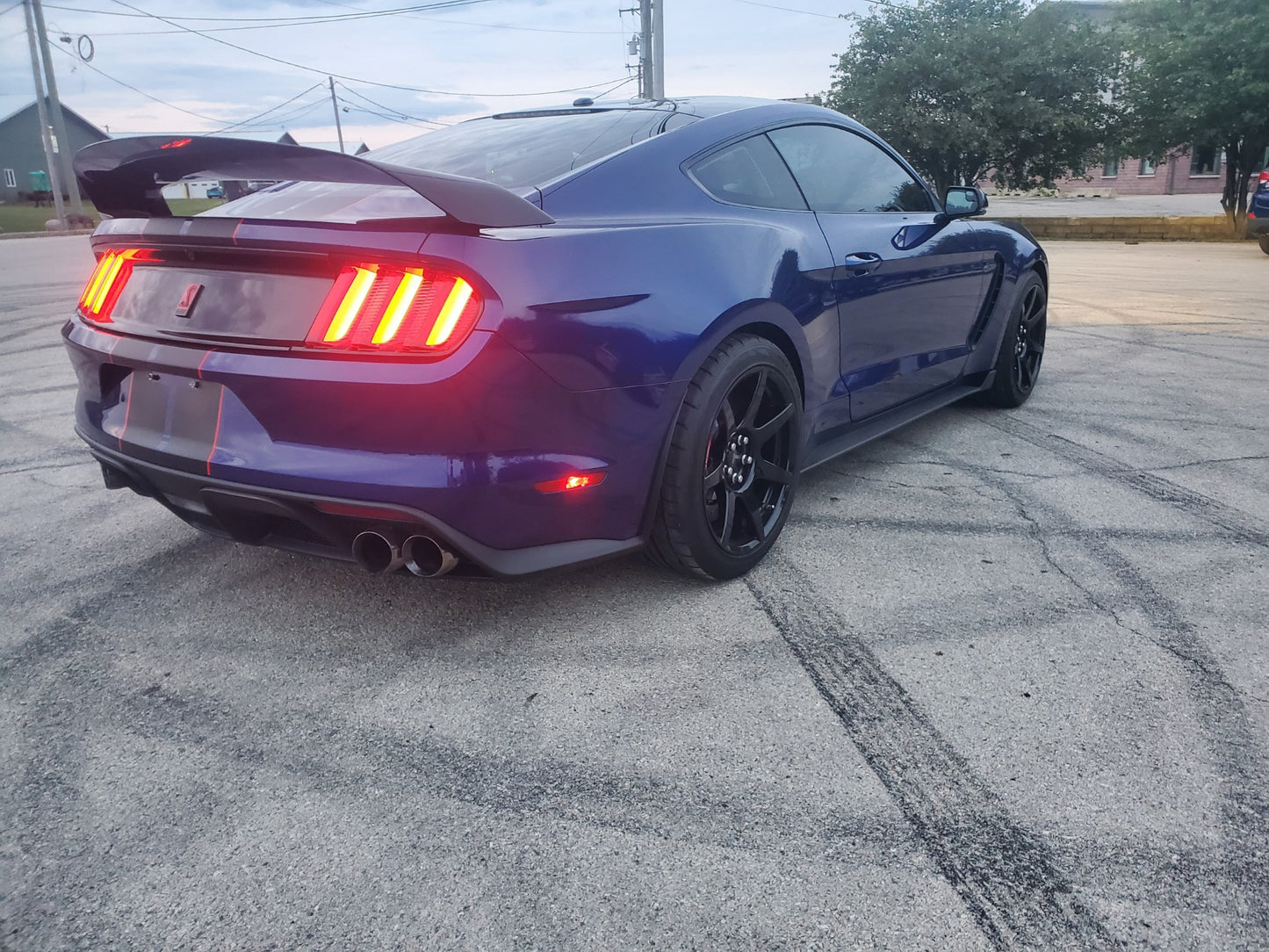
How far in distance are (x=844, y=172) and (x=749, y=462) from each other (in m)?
1.35

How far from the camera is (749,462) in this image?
117 inches

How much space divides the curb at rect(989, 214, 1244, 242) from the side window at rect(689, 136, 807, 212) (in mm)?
18178

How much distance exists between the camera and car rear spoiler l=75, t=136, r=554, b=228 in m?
2.08

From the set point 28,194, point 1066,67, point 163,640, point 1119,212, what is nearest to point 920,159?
point 1066,67

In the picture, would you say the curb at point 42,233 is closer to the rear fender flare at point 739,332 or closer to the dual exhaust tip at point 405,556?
the rear fender flare at point 739,332

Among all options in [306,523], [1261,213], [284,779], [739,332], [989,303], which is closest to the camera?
[284,779]

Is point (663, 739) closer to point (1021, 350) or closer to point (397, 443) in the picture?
point (397, 443)

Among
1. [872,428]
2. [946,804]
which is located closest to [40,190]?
[872,428]

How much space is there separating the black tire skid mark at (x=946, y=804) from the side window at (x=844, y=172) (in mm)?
1568

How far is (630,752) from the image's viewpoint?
6.88ft

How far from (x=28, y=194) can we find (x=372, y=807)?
2405 inches

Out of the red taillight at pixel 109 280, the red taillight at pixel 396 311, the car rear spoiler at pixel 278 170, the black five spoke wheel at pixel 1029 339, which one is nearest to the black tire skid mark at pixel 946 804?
the red taillight at pixel 396 311

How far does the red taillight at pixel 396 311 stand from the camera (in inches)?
83.7

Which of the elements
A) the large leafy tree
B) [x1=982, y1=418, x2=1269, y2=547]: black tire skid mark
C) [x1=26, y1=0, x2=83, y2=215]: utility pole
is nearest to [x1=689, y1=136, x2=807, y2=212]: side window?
[x1=982, y1=418, x2=1269, y2=547]: black tire skid mark
